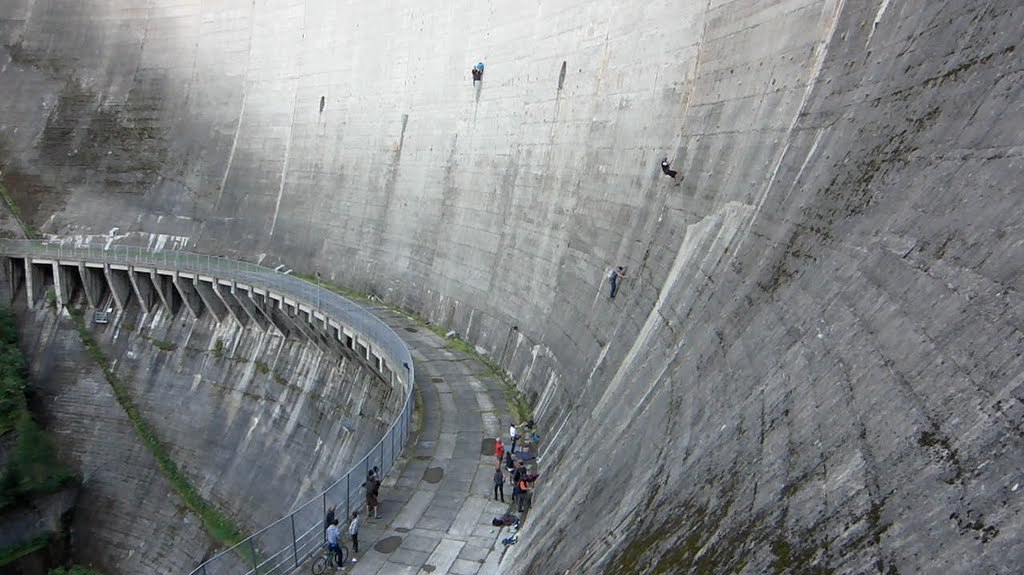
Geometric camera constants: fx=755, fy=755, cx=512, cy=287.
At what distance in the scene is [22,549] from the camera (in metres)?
26.0

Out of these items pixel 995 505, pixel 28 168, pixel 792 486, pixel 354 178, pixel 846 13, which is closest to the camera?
pixel 995 505

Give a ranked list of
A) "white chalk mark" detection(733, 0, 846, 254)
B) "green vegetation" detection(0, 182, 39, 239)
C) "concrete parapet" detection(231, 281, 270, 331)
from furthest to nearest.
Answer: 1. "green vegetation" detection(0, 182, 39, 239)
2. "concrete parapet" detection(231, 281, 270, 331)
3. "white chalk mark" detection(733, 0, 846, 254)

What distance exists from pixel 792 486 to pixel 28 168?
43.6m

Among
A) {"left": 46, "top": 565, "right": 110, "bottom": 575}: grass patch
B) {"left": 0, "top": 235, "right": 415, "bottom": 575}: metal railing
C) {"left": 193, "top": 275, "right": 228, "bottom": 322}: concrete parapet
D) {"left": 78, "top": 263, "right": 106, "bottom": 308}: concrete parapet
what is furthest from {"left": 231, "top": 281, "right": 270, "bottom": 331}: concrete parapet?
{"left": 46, "top": 565, "right": 110, "bottom": 575}: grass patch

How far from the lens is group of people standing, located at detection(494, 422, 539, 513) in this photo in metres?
13.6

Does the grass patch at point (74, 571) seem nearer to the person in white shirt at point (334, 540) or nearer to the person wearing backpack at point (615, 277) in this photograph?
the person in white shirt at point (334, 540)

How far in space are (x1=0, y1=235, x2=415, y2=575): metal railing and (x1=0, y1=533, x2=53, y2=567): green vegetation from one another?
1058cm

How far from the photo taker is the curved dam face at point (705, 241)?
6.10 m

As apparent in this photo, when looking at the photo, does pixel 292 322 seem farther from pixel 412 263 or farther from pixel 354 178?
pixel 354 178

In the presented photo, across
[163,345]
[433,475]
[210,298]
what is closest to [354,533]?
[433,475]

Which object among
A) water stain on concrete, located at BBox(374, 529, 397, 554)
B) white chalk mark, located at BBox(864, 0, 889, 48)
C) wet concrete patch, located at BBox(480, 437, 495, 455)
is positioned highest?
white chalk mark, located at BBox(864, 0, 889, 48)

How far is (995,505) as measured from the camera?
484cm

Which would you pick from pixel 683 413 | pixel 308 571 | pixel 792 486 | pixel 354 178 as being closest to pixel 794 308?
pixel 683 413

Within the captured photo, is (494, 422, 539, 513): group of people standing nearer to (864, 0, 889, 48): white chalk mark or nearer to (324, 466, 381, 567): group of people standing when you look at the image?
(324, 466, 381, 567): group of people standing
